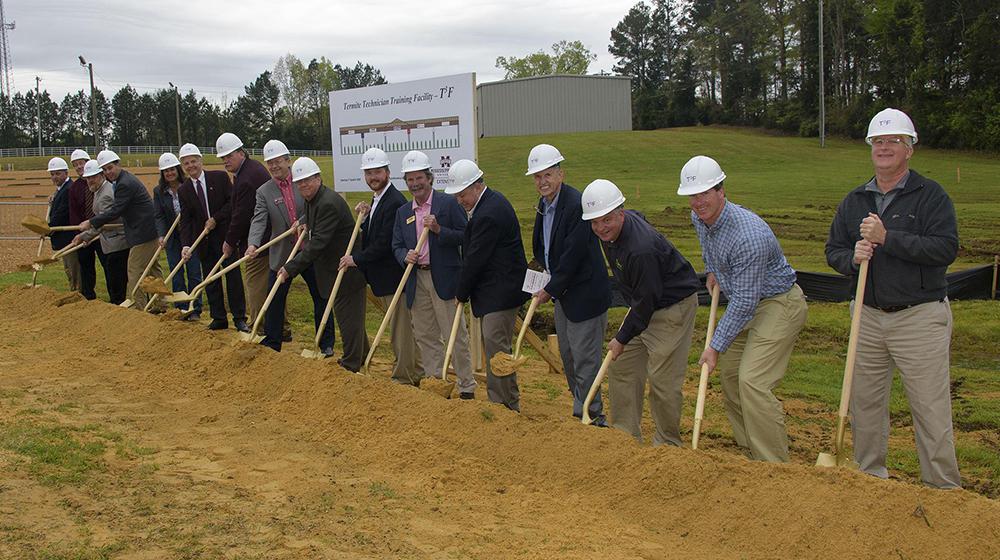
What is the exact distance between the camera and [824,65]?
58.2 m

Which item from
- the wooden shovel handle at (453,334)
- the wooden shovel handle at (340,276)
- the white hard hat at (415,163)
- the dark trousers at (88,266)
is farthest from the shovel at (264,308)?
the dark trousers at (88,266)

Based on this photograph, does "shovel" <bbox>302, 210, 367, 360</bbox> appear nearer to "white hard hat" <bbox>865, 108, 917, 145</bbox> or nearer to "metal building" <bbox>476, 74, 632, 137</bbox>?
"white hard hat" <bbox>865, 108, 917, 145</bbox>

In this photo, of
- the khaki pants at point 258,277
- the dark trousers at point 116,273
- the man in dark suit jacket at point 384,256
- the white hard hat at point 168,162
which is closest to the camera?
the man in dark suit jacket at point 384,256

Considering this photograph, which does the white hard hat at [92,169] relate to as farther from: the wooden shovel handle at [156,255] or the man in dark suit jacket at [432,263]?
the man in dark suit jacket at [432,263]

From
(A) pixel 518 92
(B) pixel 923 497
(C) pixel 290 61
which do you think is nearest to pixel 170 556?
(B) pixel 923 497

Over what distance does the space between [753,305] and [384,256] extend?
387 cm

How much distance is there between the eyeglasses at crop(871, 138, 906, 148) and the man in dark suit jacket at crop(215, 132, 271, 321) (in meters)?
6.71


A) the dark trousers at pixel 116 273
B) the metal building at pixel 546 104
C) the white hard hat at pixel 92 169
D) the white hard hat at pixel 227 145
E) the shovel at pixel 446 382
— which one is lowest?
the shovel at pixel 446 382

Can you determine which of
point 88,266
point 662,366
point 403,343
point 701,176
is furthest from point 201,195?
point 701,176

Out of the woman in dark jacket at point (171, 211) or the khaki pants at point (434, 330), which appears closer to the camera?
the khaki pants at point (434, 330)

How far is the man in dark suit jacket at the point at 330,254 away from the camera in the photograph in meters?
8.52

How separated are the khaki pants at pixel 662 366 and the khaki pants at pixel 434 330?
5.92ft

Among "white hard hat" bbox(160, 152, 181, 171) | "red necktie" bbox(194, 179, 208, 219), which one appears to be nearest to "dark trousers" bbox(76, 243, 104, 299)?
"white hard hat" bbox(160, 152, 181, 171)

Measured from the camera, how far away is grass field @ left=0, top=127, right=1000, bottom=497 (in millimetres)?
7848
